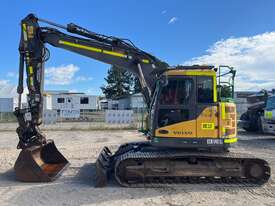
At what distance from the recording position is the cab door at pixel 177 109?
844 cm

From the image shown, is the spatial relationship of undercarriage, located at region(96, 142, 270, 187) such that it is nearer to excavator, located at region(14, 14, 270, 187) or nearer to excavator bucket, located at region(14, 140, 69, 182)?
excavator, located at region(14, 14, 270, 187)

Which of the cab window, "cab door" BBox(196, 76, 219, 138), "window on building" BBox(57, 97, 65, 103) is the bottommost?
"cab door" BBox(196, 76, 219, 138)

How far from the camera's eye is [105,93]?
7694 cm

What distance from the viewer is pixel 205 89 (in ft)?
27.9

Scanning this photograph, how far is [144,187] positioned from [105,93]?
69284 millimetres

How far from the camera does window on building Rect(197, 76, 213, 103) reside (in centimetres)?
848

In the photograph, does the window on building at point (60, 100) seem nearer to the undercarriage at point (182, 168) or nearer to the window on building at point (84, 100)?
the window on building at point (84, 100)

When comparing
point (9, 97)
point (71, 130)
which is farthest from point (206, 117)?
point (9, 97)

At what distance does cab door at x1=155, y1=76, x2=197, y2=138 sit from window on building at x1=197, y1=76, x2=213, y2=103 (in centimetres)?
13

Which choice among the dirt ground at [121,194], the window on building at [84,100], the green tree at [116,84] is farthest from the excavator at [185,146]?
the green tree at [116,84]

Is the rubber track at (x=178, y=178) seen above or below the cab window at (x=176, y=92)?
below

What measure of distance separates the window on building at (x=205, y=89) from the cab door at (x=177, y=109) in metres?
0.13

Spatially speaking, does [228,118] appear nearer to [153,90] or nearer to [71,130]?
[153,90]

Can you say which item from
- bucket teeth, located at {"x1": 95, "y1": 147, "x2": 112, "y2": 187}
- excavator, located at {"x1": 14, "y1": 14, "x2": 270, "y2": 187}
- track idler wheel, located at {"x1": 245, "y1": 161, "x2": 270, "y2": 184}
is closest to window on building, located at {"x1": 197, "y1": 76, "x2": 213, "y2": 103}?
excavator, located at {"x1": 14, "y1": 14, "x2": 270, "y2": 187}
